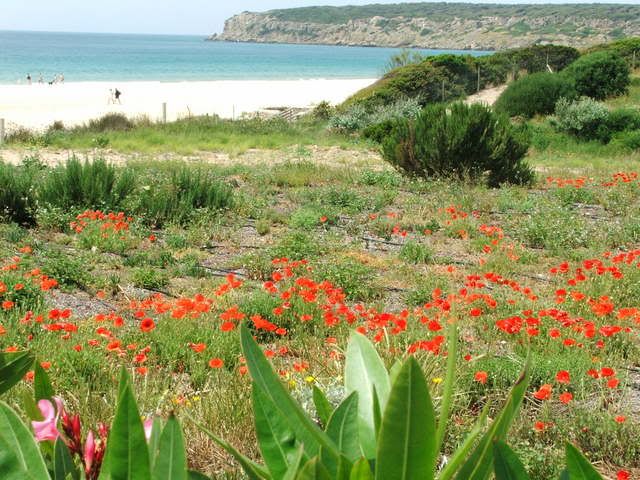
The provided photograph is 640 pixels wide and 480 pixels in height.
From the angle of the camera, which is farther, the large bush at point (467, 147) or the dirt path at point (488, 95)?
the dirt path at point (488, 95)

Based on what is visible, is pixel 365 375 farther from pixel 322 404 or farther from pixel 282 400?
pixel 282 400

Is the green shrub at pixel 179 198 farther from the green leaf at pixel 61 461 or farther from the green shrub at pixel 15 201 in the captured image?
the green leaf at pixel 61 461

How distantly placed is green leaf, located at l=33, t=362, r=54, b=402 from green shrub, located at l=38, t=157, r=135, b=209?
7421 mm

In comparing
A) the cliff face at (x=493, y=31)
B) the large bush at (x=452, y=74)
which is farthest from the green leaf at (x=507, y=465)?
the cliff face at (x=493, y=31)

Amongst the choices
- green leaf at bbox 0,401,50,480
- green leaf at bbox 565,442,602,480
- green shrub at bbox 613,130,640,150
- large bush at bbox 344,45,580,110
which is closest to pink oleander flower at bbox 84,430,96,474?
green leaf at bbox 0,401,50,480

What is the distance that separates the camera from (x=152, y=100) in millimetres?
43812

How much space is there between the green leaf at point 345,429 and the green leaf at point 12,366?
652 millimetres

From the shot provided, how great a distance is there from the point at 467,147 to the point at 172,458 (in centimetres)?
1091

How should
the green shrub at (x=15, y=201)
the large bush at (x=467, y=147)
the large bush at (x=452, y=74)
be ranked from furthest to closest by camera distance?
the large bush at (x=452, y=74)
the large bush at (x=467, y=147)
the green shrub at (x=15, y=201)

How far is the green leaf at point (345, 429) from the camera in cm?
148

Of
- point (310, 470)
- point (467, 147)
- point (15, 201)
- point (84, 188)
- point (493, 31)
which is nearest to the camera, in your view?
point (310, 470)

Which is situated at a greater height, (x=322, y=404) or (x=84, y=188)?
(x=322, y=404)

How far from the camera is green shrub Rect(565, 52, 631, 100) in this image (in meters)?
25.0

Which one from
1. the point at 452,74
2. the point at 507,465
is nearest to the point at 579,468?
the point at 507,465
